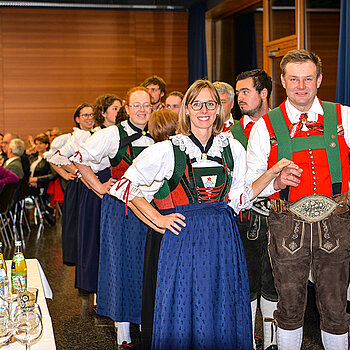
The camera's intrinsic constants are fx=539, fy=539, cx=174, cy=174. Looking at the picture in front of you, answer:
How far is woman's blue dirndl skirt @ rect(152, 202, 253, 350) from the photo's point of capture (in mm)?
2617

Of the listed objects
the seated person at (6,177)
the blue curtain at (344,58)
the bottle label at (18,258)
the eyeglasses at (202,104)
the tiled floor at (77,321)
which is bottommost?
the tiled floor at (77,321)

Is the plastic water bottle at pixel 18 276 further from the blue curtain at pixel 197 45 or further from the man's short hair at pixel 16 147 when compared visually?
the blue curtain at pixel 197 45

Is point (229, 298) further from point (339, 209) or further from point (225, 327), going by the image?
point (339, 209)

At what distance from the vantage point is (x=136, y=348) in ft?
12.1

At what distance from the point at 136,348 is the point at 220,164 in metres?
1.65

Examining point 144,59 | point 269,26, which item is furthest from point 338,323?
point 144,59

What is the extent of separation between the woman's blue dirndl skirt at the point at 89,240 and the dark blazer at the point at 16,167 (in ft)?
8.84

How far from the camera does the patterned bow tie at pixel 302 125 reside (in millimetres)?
2748

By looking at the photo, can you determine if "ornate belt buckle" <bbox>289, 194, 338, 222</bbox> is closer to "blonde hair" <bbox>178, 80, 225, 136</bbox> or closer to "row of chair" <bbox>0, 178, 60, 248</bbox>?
"blonde hair" <bbox>178, 80, 225, 136</bbox>

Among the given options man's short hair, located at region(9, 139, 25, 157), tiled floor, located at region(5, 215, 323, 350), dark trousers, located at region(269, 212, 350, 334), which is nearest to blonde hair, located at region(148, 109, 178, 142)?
dark trousers, located at region(269, 212, 350, 334)

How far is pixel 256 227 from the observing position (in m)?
3.46

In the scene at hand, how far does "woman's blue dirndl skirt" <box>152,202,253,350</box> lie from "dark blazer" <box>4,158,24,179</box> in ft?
16.1

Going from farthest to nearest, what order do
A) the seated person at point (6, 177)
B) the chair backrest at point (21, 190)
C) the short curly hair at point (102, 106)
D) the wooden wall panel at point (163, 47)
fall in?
1. the wooden wall panel at point (163, 47)
2. the chair backrest at point (21, 190)
3. the seated person at point (6, 177)
4. the short curly hair at point (102, 106)

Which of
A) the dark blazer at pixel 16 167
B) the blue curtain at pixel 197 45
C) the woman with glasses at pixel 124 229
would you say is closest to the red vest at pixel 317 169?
the woman with glasses at pixel 124 229
